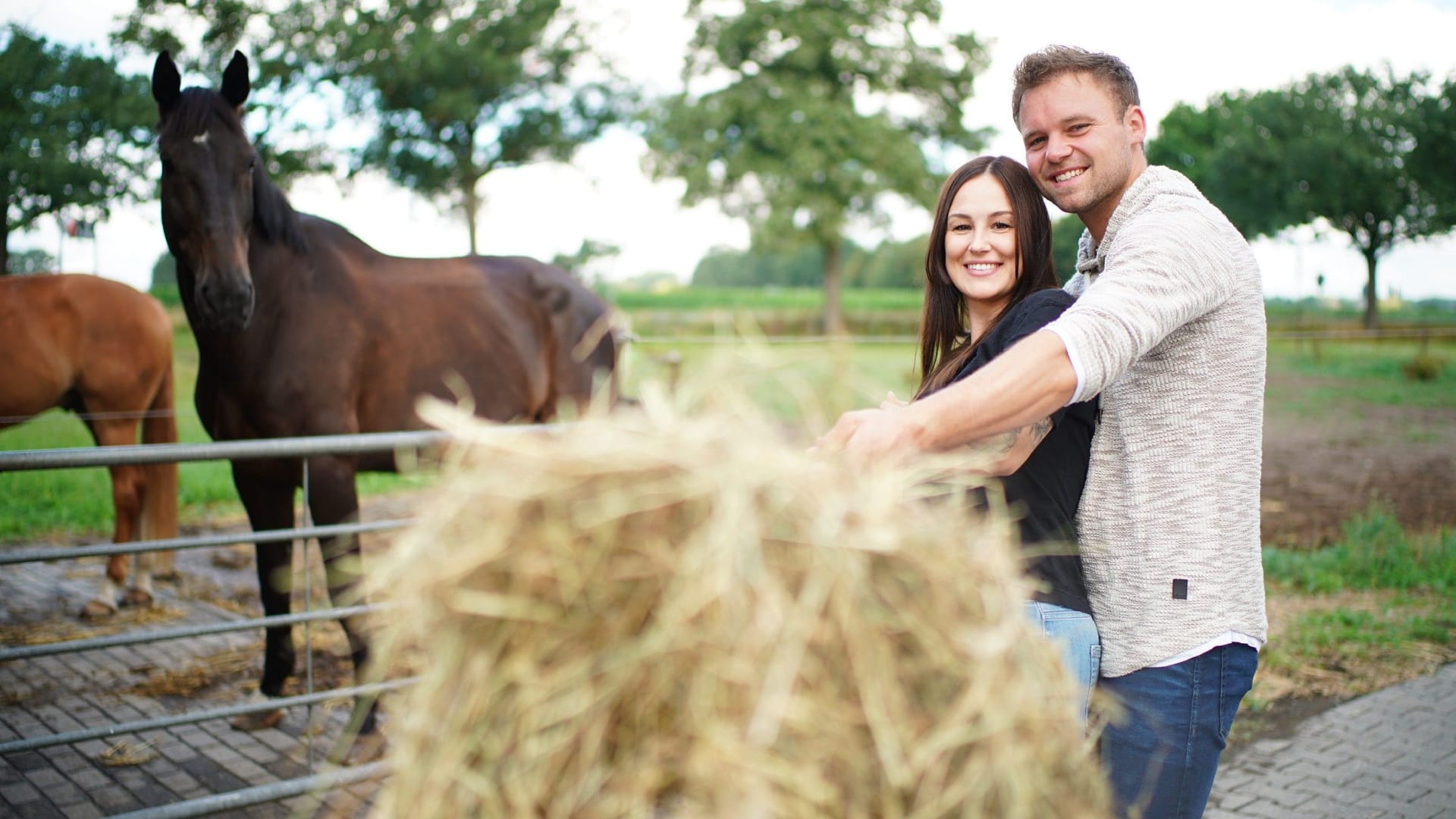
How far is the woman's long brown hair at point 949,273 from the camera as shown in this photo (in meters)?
1.88

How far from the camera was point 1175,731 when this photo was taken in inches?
67.2

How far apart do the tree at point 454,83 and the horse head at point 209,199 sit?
1925cm

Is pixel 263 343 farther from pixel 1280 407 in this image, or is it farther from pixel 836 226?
pixel 836 226

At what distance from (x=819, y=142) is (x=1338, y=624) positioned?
107ft

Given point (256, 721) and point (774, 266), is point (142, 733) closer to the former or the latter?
point (256, 721)

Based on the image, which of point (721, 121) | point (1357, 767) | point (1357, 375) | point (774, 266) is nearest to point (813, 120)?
point (721, 121)

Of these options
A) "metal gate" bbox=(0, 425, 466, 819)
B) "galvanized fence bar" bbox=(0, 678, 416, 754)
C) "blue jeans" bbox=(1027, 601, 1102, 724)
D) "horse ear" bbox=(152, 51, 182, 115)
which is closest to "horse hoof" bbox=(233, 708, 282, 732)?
"metal gate" bbox=(0, 425, 466, 819)

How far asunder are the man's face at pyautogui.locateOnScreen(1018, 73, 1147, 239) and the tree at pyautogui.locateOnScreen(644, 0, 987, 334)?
31860 millimetres

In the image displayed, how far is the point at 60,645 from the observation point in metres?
2.98

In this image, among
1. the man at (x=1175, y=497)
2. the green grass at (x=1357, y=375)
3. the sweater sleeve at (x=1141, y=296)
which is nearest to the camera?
the sweater sleeve at (x=1141, y=296)

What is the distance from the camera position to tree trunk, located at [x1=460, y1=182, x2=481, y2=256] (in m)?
25.8

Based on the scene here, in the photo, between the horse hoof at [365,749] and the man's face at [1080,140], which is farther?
the horse hoof at [365,749]

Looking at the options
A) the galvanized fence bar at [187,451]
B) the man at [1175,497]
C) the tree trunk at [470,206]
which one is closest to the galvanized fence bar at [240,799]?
the galvanized fence bar at [187,451]

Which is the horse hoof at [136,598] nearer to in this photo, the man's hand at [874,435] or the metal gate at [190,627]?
the metal gate at [190,627]
